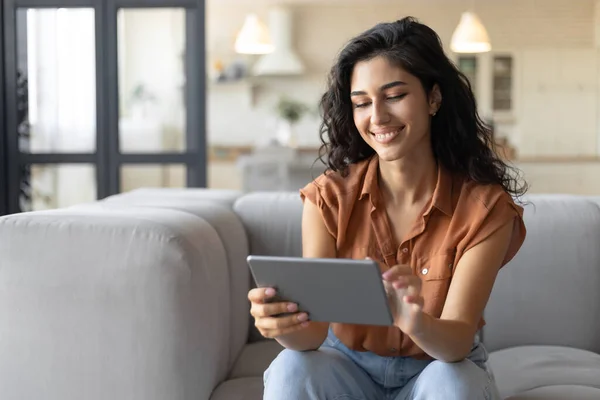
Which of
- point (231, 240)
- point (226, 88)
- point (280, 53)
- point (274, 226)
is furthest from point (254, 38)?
point (231, 240)

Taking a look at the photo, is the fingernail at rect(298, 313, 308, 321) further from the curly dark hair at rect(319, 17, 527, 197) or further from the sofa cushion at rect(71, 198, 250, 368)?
the sofa cushion at rect(71, 198, 250, 368)

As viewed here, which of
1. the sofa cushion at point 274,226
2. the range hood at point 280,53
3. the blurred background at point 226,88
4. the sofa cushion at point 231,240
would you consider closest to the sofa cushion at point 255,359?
the sofa cushion at point 231,240

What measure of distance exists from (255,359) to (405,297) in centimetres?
91

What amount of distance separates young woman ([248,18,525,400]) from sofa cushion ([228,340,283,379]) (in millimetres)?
436

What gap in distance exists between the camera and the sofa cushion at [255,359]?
2.20 m

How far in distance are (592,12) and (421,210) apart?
27.1 feet

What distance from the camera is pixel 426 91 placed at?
1763 millimetres

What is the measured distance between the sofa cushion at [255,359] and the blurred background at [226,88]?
55 centimetres

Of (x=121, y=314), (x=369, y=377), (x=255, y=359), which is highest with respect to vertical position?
(x=121, y=314)

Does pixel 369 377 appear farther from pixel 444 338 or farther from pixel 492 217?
pixel 492 217

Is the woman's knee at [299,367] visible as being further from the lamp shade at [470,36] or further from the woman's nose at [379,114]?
the lamp shade at [470,36]

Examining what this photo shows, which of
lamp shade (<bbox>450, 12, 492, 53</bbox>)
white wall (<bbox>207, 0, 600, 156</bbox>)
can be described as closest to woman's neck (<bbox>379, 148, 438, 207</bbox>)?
lamp shade (<bbox>450, 12, 492, 53</bbox>)

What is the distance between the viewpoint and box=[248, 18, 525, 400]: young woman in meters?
1.60

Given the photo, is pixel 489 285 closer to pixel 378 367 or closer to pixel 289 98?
pixel 378 367
